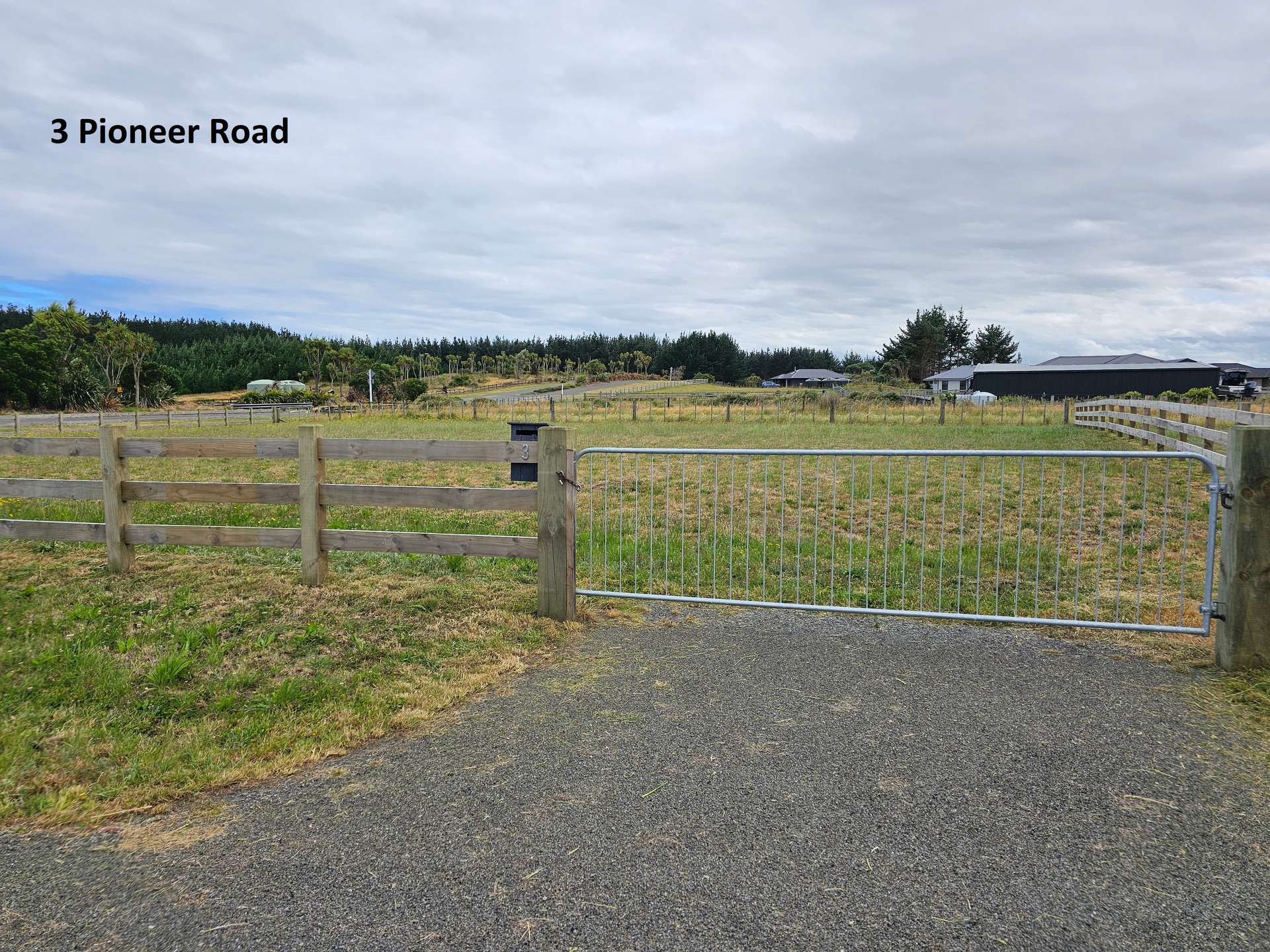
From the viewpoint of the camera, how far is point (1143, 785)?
3.18 m

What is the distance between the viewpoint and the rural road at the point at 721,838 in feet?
7.67

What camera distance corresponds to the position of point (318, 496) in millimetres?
6012

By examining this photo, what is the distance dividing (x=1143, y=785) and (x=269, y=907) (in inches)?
128

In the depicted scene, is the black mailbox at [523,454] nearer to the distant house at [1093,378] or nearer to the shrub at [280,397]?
the distant house at [1093,378]

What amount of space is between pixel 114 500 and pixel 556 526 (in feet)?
13.0

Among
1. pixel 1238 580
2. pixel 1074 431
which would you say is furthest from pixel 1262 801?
pixel 1074 431

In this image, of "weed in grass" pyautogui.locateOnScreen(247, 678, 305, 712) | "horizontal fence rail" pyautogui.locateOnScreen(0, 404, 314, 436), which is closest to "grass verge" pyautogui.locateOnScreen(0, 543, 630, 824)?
"weed in grass" pyautogui.locateOnScreen(247, 678, 305, 712)

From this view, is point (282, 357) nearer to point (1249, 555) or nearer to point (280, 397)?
point (280, 397)

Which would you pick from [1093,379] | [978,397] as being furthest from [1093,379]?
[978,397]

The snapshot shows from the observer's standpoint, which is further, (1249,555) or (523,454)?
(523,454)

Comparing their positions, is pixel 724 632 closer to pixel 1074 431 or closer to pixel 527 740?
pixel 527 740

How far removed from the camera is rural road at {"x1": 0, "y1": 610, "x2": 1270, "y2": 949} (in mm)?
2338

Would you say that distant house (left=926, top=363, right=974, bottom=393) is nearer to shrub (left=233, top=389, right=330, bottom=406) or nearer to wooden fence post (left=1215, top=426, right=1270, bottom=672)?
shrub (left=233, top=389, right=330, bottom=406)

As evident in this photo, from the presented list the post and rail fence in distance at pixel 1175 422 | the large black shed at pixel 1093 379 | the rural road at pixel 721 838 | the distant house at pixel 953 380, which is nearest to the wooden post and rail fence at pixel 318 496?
the rural road at pixel 721 838
